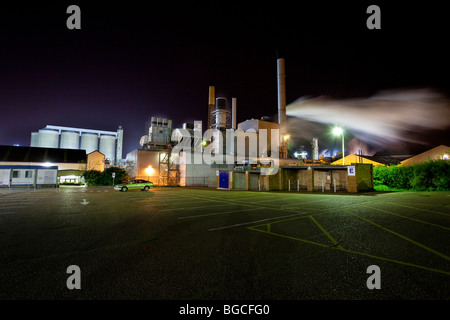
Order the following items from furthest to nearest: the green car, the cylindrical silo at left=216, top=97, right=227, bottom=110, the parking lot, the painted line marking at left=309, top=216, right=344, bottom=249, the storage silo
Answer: the storage silo < the cylindrical silo at left=216, top=97, right=227, bottom=110 < the green car < the painted line marking at left=309, top=216, right=344, bottom=249 < the parking lot

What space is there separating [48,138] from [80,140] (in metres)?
10.7

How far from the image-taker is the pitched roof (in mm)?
43906

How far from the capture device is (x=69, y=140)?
288 ft

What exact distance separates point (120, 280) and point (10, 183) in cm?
3764

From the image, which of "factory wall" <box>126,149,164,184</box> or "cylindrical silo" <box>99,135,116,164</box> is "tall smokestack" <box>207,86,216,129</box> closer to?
"factory wall" <box>126,149,164,184</box>

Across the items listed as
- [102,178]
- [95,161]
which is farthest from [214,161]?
[95,161]

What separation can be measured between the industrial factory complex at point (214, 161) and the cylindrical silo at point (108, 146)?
49.4 meters

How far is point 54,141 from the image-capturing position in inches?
3342

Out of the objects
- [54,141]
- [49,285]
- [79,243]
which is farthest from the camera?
[54,141]

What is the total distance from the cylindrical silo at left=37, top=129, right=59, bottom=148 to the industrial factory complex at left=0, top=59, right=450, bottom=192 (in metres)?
43.6

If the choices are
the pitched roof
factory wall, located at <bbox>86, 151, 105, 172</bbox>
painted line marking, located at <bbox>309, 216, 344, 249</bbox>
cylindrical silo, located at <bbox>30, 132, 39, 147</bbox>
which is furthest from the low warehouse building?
cylindrical silo, located at <bbox>30, 132, 39, 147</bbox>
